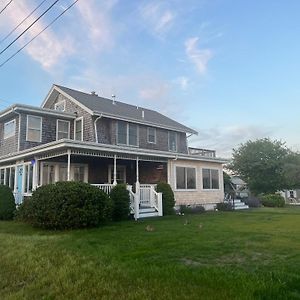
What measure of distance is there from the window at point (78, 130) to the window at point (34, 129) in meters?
2.29

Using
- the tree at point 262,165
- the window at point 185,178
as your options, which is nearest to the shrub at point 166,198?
the window at point 185,178

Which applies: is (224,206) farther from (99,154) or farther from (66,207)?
(66,207)

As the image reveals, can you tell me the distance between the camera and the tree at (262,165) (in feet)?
132

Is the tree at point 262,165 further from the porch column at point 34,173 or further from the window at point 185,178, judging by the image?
the porch column at point 34,173

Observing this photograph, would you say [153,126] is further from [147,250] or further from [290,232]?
[147,250]

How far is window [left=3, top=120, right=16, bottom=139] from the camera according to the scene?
20823mm

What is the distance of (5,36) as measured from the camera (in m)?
11.3

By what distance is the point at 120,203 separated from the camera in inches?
627

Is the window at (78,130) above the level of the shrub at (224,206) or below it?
above

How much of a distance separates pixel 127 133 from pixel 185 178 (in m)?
4.80

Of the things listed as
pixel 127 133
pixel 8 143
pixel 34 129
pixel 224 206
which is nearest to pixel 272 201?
pixel 224 206

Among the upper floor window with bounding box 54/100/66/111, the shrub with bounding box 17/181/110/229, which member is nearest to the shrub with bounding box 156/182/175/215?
the shrub with bounding box 17/181/110/229

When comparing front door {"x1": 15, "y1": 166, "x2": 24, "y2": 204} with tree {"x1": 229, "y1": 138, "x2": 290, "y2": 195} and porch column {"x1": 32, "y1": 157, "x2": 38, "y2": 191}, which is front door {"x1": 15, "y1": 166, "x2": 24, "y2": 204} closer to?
porch column {"x1": 32, "y1": 157, "x2": 38, "y2": 191}

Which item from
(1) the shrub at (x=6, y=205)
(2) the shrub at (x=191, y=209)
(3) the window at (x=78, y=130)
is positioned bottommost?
(2) the shrub at (x=191, y=209)
